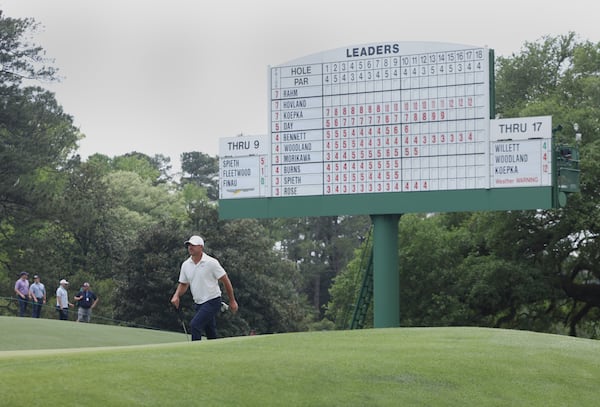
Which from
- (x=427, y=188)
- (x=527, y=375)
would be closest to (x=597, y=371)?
(x=527, y=375)

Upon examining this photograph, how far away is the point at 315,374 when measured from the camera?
12.0m

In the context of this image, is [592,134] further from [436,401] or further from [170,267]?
[436,401]

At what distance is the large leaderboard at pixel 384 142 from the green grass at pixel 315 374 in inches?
605

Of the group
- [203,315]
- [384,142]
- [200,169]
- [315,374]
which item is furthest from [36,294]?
[200,169]

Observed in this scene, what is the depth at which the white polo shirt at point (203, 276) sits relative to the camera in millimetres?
15859

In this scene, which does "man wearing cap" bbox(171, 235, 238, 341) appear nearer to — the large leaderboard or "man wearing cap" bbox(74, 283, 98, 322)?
the large leaderboard

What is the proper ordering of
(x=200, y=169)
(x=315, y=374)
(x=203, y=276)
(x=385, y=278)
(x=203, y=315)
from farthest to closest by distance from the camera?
(x=200, y=169)
(x=385, y=278)
(x=203, y=315)
(x=203, y=276)
(x=315, y=374)

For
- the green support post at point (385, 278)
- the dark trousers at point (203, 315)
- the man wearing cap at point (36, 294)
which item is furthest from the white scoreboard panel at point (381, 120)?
the dark trousers at point (203, 315)

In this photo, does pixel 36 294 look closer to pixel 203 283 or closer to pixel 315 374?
pixel 203 283

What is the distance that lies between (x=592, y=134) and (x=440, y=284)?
28.1 ft

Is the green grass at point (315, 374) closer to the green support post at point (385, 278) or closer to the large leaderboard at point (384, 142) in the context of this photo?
the large leaderboard at point (384, 142)

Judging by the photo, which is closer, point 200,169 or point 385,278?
point 385,278

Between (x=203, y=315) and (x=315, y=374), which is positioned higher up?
(x=203, y=315)

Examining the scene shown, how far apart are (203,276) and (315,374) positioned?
169 inches
